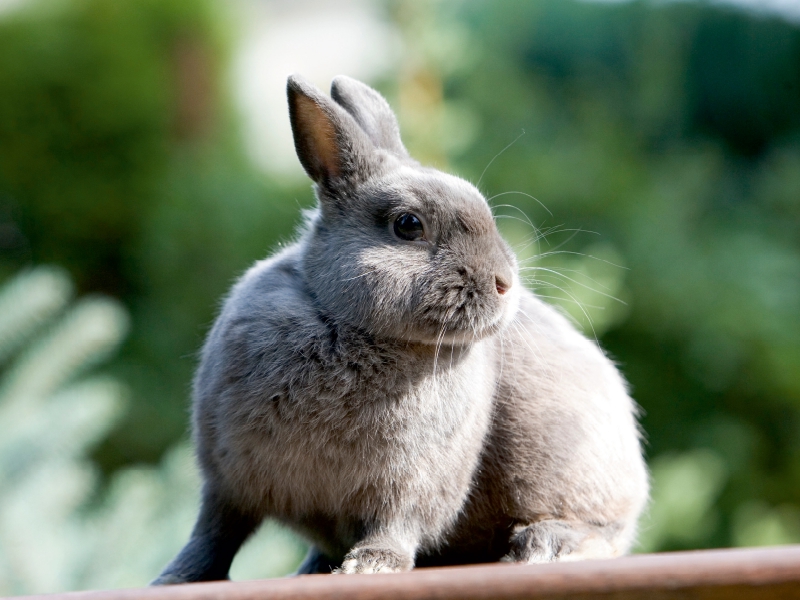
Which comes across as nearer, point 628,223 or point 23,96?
point 628,223

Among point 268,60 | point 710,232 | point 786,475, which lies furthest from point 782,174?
point 268,60

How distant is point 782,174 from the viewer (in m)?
5.05

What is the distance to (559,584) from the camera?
1.14 meters

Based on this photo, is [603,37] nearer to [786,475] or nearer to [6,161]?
[786,475]

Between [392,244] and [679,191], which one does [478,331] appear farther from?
[679,191]

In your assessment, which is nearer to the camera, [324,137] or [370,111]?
[324,137]

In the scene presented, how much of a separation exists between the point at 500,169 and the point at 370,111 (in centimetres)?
254

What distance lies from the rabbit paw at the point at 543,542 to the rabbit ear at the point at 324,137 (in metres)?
0.74

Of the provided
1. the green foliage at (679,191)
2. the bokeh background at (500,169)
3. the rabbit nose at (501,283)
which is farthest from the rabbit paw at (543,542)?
the green foliage at (679,191)

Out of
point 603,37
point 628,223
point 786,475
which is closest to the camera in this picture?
point 628,223

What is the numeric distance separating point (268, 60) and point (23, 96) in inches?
65.3

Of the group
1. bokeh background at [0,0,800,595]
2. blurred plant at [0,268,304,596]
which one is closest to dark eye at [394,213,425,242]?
blurred plant at [0,268,304,596]

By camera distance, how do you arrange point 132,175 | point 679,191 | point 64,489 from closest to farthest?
1. point 64,489
2. point 679,191
3. point 132,175

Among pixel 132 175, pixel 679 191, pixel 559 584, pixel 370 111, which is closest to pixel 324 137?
pixel 370 111
